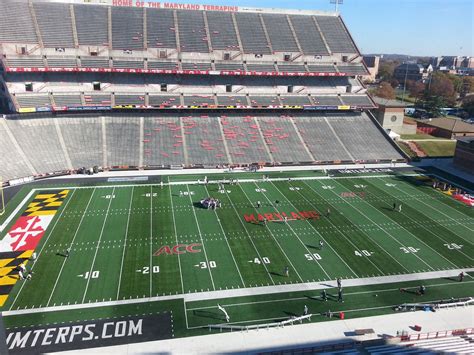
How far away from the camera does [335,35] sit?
7625 centimetres

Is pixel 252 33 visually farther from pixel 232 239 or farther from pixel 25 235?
pixel 25 235

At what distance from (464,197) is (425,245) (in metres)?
16.1

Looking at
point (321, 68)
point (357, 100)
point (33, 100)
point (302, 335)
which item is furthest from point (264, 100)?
point (302, 335)

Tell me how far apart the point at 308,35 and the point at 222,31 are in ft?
55.7

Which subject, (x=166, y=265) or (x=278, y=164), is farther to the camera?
(x=278, y=164)

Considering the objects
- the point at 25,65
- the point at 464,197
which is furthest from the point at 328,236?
the point at 25,65

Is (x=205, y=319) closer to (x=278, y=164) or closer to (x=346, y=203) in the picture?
(x=346, y=203)

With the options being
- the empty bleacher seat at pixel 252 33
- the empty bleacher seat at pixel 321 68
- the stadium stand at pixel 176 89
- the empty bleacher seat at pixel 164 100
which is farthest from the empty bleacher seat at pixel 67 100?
the empty bleacher seat at pixel 321 68

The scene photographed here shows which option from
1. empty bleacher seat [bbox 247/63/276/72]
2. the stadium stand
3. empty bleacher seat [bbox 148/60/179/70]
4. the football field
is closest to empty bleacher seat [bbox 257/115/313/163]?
the stadium stand

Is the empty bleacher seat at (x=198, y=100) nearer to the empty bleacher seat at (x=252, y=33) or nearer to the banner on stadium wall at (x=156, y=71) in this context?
the banner on stadium wall at (x=156, y=71)

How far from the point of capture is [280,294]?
26.8 metres

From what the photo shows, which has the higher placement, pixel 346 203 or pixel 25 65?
pixel 25 65

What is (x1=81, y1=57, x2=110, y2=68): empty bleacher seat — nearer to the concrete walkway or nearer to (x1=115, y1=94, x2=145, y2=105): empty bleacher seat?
(x1=115, y1=94, x2=145, y2=105): empty bleacher seat

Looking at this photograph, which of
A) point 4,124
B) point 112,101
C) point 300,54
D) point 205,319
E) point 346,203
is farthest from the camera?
point 300,54
